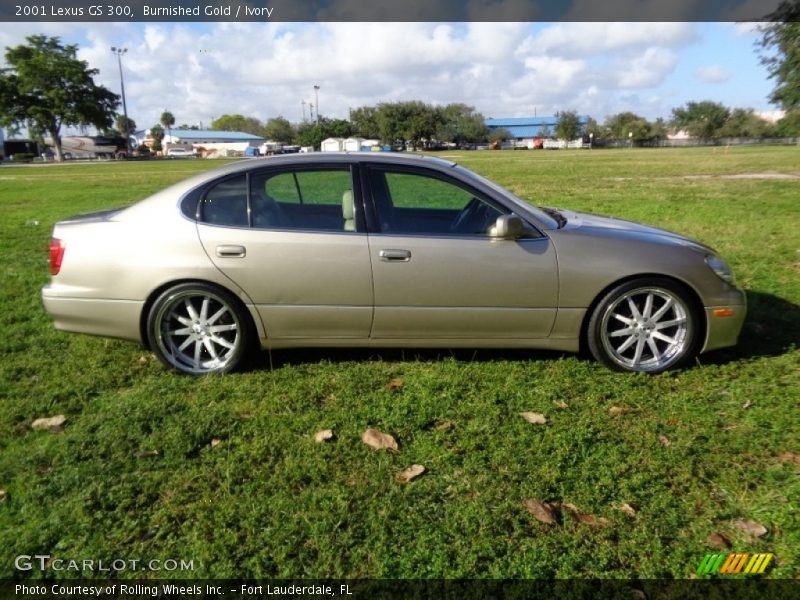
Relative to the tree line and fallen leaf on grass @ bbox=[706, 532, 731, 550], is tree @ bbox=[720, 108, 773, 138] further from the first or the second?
fallen leaf on grass @ bbox=[706, 532, 731, 550]

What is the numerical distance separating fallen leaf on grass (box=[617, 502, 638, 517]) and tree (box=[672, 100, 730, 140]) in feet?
447

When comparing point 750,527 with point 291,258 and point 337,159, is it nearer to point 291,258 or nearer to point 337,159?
point 291,258

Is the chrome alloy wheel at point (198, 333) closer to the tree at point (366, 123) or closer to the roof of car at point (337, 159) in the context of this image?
the roof of car at point (337, 159)

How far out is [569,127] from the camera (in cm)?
13550

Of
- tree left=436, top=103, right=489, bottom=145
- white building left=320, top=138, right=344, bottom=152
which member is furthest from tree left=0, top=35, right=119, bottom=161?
white building left=320, top=138, right=344, bottom=152

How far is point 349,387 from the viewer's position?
410cm

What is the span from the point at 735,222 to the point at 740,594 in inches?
374

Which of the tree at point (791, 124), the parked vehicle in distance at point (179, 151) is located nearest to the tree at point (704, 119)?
the parked vehicle in distance at point (179, 151)

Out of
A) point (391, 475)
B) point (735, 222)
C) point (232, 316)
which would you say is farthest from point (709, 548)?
point (735, 222)

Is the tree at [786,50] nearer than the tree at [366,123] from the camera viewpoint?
Yes

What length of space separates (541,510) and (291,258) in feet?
7.51

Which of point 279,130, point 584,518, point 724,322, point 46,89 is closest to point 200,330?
point 584,518

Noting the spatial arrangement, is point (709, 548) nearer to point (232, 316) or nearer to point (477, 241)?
point (477, 241)

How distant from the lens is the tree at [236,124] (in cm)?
17012
